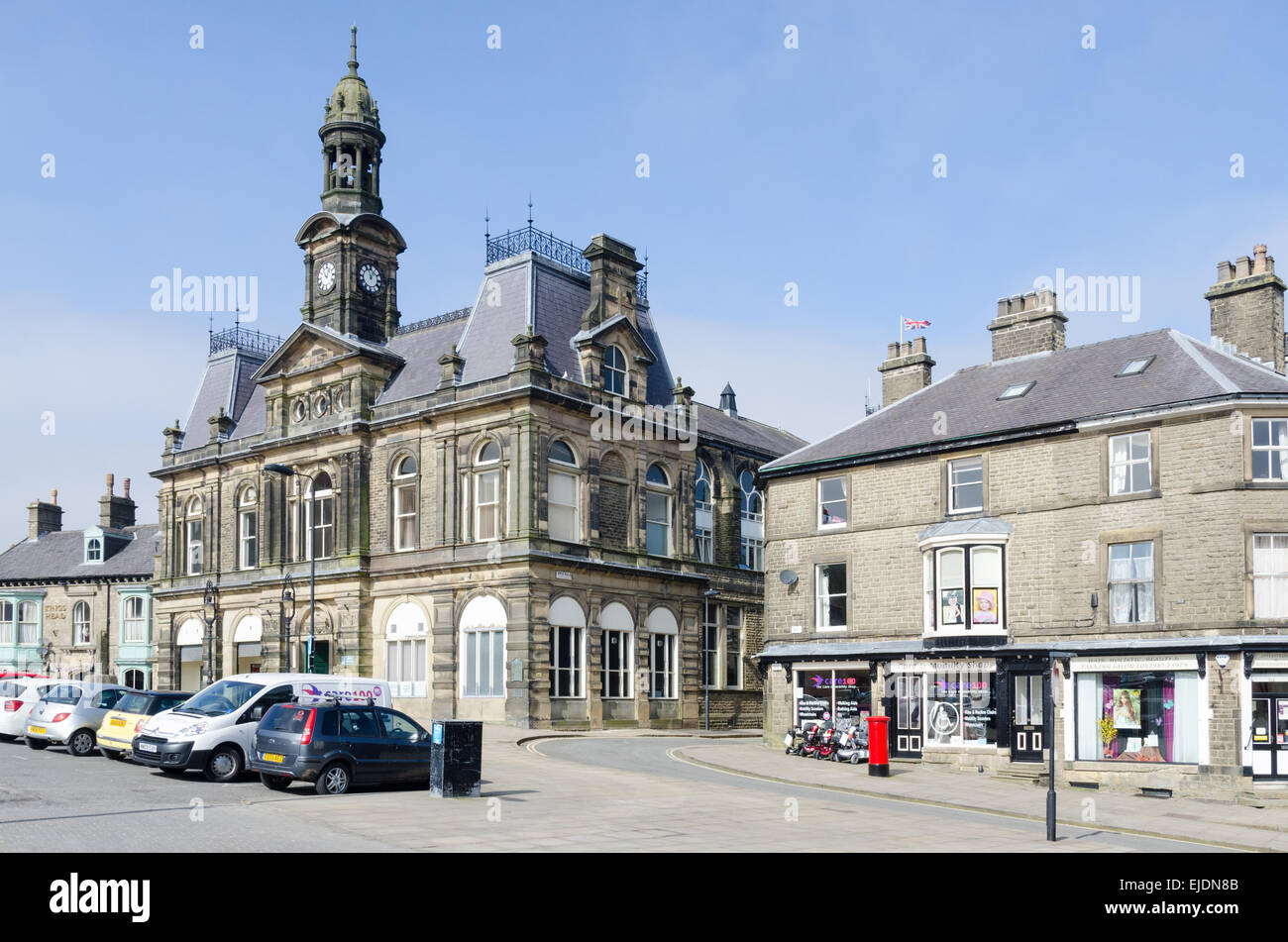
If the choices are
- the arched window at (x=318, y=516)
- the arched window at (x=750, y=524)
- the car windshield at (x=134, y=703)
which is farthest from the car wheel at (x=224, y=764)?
the arched window at (x=750, y=524)

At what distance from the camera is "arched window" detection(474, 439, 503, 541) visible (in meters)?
44.8

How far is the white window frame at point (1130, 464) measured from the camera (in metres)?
30.3

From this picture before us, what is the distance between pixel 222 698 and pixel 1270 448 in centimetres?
2317

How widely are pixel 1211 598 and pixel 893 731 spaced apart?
28.9 ft

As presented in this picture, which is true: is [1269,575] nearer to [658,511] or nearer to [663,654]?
[663,654]

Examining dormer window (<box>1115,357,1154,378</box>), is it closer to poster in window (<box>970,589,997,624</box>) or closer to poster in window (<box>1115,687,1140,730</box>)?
poster in window (<box>970,589,997,624</box>)

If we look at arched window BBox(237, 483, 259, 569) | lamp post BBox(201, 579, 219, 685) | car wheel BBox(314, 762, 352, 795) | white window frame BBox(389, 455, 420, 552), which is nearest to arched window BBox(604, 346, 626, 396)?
white window frame BBox(389, 455, 420, 552)

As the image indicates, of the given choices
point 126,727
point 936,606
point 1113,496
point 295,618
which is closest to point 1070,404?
point 1113,496

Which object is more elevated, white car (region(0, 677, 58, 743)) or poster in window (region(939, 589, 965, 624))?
poster in window (region(939, 589, 965, 624))

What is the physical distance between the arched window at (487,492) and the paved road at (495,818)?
1768cm

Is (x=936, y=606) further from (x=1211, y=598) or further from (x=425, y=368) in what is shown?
(x=425, y=368)

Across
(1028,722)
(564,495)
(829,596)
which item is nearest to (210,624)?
(564,495)

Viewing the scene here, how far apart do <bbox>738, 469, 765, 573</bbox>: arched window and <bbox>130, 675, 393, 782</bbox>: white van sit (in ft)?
102
